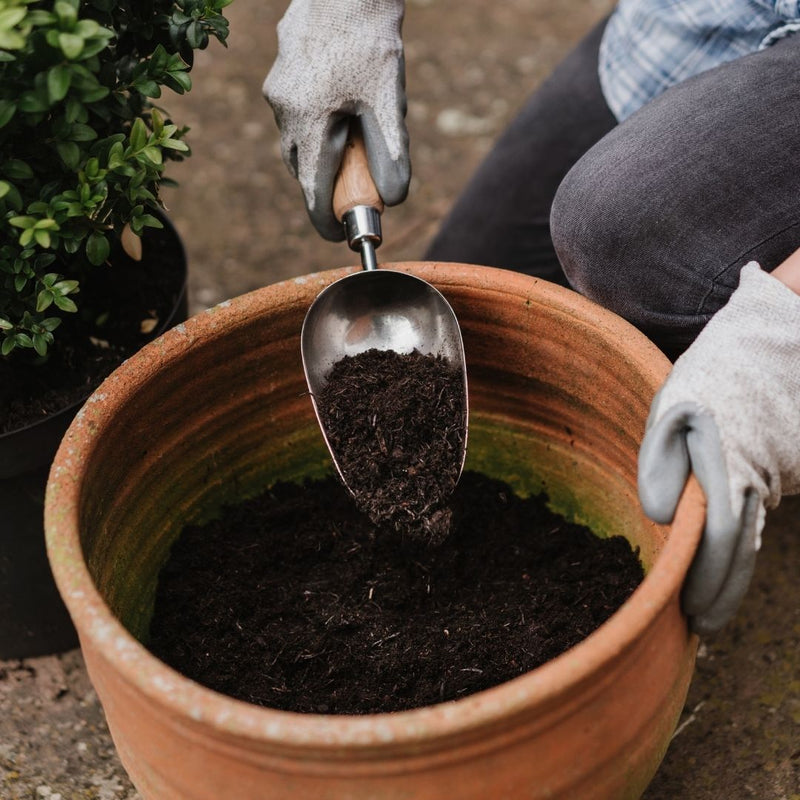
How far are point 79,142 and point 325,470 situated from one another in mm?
740

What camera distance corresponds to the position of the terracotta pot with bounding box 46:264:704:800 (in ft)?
3.21

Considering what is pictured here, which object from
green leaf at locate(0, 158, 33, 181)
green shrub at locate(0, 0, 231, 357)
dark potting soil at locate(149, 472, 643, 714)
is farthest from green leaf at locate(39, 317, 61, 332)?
dark potting soil at locate(149, 472, 643, 714)

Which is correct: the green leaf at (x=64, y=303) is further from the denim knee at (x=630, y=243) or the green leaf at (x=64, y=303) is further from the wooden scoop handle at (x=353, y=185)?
the denim knee at (x=630, y=243)

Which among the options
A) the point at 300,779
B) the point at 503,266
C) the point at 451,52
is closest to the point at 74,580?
the point at 300,779

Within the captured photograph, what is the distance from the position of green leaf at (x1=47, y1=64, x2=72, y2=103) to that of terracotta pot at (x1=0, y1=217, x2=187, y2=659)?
57 cm

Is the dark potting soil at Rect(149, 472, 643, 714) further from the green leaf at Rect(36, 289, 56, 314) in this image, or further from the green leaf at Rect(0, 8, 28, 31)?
the green leaf at Rect(0, 8, 28, 31)

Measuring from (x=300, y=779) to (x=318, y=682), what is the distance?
0.41 meters

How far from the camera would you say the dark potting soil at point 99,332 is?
5.20ft

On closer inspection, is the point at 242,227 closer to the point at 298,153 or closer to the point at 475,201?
the point at 475,201

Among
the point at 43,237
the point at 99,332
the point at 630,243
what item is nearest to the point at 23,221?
the point at 43,237

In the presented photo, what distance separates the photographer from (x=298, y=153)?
64.6 inches

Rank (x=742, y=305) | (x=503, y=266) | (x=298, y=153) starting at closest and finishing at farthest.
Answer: (x=742, y=305)
(x=298, y=153)
(x=503, y=266)

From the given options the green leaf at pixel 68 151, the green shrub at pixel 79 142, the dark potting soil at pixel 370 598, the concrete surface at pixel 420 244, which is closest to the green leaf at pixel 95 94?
the green shrub at pixel 79 142

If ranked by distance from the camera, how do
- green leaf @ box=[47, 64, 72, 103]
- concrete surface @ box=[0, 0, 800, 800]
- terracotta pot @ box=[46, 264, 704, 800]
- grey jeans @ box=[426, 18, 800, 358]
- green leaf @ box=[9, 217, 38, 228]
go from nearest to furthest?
1. terracotta pot @ box=[46, 264, 704, 800]
2. green leaf @ box=[47, 64, 72, 103]
3. green leaf @ box=[9, 217, 38, 228]
4. grey jeans @ box=[426, 18, 800, 358]
5. concrete surface @ box=[0, 0, 800, 800]
